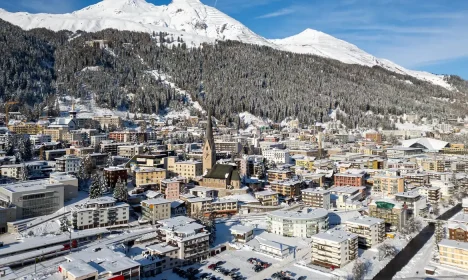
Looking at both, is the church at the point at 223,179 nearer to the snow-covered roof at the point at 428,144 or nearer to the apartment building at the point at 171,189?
the apartment building at the point at 171,189

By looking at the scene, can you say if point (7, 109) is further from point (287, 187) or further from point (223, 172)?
point (287, 187)

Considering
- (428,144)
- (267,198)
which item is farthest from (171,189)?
(428,144)

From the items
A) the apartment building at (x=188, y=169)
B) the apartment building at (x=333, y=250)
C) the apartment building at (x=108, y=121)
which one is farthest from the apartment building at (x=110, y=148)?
the apartment building at (x=333, y=250)

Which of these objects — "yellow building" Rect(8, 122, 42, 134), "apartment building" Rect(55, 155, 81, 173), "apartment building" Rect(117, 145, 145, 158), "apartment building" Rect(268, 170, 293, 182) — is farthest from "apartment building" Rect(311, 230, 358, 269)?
"yellow building" Rect(8, 122, 42, 134)

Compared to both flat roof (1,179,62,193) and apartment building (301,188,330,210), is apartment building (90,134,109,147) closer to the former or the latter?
flat roof (1,179,62,193)

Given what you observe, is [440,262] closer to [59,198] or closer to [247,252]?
[247,252]

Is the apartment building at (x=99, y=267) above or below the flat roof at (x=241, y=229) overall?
above
